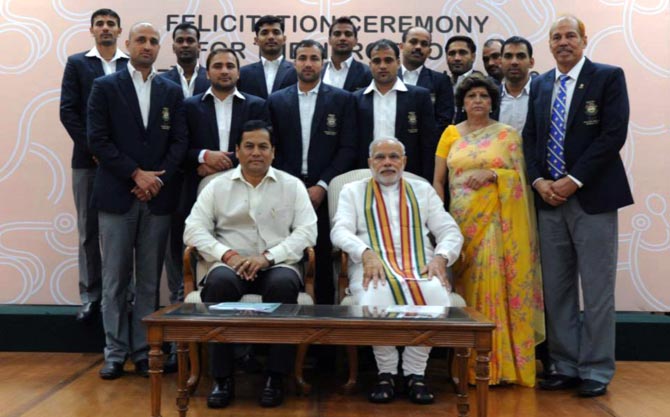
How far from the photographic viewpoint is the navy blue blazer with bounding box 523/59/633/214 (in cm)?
352

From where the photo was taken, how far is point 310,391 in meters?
3.50

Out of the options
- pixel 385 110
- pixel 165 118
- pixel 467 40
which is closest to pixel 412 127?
pixel 385 110

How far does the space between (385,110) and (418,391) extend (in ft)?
5.21

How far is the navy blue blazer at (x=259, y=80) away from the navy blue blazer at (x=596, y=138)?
60.8 inches

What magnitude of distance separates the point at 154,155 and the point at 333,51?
4.43 ft

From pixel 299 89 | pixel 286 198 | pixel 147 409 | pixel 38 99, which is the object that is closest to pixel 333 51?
pixel 299 89

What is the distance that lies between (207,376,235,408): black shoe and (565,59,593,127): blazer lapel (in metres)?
2.06

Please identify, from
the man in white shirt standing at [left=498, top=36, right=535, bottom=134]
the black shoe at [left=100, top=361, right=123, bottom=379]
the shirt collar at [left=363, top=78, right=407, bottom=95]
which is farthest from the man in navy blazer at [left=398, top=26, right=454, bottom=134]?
the black shoe at [left=100, top=361, right=123, bottom=379]

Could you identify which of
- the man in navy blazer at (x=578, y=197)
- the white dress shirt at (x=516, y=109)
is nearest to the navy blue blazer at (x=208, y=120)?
the white dress shirt at (x=516, y=109)

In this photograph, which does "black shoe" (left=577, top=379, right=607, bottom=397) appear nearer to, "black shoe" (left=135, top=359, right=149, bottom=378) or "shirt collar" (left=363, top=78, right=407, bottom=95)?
"shirt collar" (left=363, top=78, right=407, bottom=95)

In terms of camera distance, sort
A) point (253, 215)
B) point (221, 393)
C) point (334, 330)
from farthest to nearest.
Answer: point (253, 215) < point (221, 393) < point (334, 330)

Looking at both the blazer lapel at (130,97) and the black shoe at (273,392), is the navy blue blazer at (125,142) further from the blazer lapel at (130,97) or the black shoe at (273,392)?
the black shoe at (273,392)

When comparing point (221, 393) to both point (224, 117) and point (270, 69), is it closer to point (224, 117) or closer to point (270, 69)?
point (224, 117)

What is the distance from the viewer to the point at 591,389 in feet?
11.3
